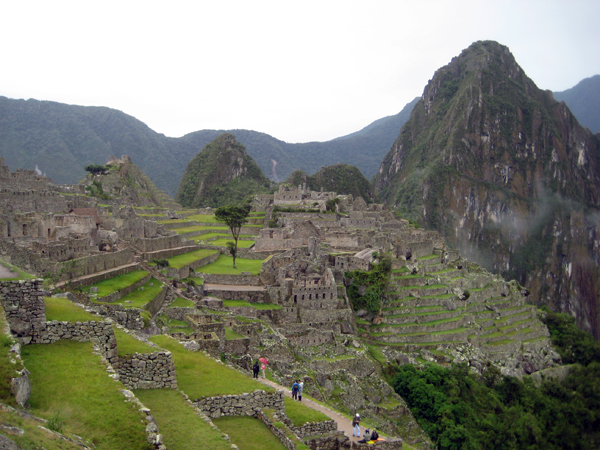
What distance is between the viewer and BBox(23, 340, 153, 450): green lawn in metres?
6.79

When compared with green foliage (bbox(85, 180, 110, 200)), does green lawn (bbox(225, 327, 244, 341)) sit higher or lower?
lower

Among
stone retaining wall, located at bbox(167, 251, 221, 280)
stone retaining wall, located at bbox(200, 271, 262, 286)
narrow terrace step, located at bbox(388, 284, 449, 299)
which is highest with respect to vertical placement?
stone retaining wall, located at bbox(167, 251, 221, 280)

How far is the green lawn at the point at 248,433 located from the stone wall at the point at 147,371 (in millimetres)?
1281

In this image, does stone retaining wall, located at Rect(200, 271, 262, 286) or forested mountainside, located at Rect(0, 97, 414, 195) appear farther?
forested mountainside, located at Rect(0, 97, 414, 195)

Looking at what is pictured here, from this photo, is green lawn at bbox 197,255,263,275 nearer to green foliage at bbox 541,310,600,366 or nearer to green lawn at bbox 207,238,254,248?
green lawn at bbox 207,238,254,248

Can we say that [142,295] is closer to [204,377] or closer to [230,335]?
[230,335]

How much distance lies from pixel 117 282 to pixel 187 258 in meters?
12.5

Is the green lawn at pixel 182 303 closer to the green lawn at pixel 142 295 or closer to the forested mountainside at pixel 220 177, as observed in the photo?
the green lawn at pixel 142 295

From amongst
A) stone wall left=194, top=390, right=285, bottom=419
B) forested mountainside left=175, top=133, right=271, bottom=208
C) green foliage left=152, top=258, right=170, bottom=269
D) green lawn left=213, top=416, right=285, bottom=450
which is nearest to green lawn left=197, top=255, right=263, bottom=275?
green foliage left=152, top=258, right=170, bottom=269

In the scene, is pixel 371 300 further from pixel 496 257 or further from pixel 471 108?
pixel 471 108

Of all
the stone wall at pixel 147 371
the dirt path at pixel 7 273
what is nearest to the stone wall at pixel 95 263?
the dirt path at pixel 7 273

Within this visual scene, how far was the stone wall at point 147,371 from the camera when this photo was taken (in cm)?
905

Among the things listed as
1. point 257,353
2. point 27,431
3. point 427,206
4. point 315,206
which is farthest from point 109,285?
point 427,206

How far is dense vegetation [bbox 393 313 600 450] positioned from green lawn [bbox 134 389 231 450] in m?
24.4
